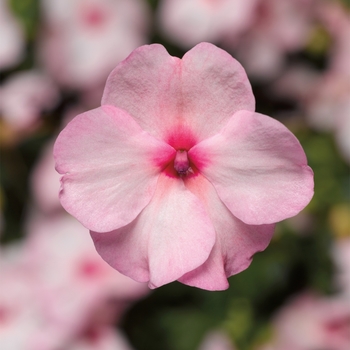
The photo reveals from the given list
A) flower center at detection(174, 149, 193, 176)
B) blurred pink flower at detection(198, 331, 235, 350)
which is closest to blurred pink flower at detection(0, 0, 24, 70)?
blurred pink flower at detection(198, 331, 235, 350)

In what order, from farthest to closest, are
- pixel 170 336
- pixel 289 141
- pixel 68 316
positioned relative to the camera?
pixel 170 336 → pixel 68 316 → pixel 289 141

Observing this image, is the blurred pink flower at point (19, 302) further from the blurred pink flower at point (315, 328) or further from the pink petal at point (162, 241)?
the pink petal at point (162, 241)

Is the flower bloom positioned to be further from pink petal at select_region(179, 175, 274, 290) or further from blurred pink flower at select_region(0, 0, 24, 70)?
blurred pink flower at select_region(0, 0, 24, 70)

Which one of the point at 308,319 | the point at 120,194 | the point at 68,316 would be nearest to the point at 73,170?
the point at 120,194

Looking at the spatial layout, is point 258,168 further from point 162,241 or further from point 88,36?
point 88,36

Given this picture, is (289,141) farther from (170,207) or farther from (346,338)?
(346,338)

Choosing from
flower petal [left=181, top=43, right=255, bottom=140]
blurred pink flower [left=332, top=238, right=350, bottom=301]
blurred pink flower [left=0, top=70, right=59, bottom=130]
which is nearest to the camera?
flower petal [left=181, top=43, right=255, bottom=140]

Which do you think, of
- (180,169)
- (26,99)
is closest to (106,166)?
(180,169)
